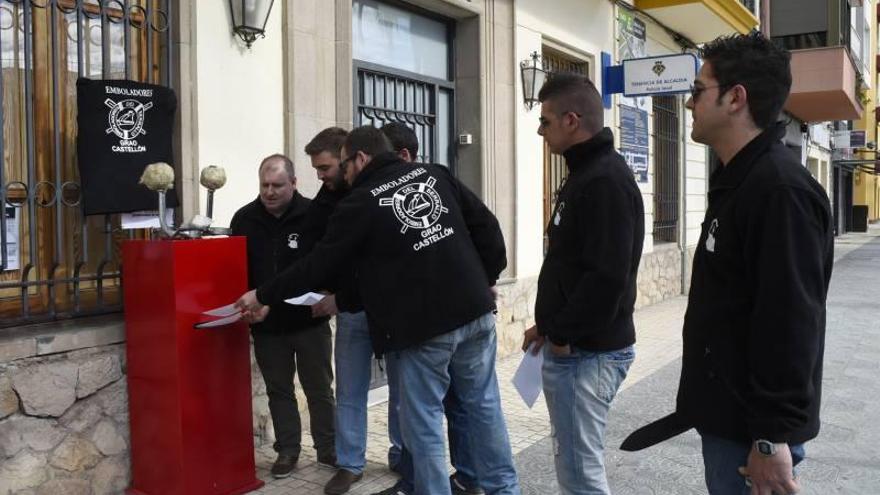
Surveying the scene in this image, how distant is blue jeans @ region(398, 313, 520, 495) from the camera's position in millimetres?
3195

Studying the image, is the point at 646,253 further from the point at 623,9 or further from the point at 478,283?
the point at 478,283

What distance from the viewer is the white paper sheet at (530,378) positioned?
2963mm

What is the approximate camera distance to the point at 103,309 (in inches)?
157

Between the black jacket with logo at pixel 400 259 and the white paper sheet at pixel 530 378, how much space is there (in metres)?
0.33

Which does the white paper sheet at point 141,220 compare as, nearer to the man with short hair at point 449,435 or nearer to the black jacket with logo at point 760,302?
the man with short hair at point 449,435

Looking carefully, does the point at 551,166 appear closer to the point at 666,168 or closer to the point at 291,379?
the point at 666,168

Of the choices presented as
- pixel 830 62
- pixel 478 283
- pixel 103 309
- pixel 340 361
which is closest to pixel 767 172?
pixel 478 283

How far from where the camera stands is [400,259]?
3125 millimetres

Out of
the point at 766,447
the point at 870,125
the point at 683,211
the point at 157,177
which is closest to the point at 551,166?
the point at 683,211

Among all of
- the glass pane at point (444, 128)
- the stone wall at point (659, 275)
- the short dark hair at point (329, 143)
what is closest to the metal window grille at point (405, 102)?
the glass pane at point (444, 128)

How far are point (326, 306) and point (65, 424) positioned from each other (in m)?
1.32

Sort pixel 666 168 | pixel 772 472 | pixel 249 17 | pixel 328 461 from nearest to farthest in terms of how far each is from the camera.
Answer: pixel 772 472
pixel 328 461
pixel 249 17
pixel 666 168

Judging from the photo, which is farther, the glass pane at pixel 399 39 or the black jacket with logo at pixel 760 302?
the glass pane at pixel 399 39

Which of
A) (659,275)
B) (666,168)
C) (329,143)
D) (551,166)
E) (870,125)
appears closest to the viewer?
(329,143)
